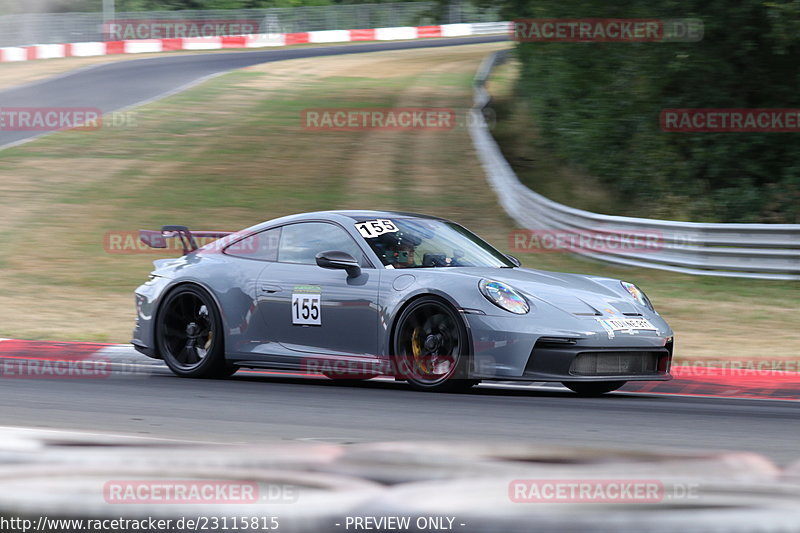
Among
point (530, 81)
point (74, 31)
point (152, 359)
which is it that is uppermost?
point (74, 31)

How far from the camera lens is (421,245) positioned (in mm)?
8102

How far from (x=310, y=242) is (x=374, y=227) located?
0.51 meters

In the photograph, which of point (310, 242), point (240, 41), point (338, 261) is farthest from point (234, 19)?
point (338, 261)

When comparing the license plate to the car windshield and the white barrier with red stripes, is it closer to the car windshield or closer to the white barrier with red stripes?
the car windshield

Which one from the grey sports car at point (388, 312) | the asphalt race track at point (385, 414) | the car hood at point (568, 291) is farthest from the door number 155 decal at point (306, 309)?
the car hood at point (568, 291)

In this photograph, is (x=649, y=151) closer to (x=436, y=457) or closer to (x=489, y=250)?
(x=489, y=250)

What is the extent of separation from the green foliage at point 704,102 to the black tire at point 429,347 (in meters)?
9.08

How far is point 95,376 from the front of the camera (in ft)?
28.5

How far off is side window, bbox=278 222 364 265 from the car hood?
0.95 metres

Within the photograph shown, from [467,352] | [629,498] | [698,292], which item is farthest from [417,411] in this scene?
[698,292]

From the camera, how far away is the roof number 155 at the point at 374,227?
8.08 m

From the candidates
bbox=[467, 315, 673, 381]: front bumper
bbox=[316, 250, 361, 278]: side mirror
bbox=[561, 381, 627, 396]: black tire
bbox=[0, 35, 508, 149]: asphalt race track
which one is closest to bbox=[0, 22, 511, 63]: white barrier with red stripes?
bbox=[0, 35, 508, 149]: asphalt race track

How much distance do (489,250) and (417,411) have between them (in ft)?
7.52

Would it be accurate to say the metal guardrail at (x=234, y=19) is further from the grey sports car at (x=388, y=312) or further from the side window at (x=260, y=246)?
the grey sports car at (x=388, y=312)
